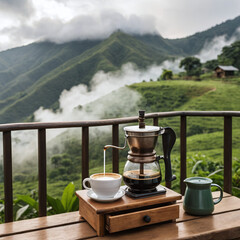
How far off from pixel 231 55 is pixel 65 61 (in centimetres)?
659

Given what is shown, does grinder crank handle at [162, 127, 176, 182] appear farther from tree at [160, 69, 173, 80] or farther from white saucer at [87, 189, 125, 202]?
tree at [160, 69, 173, 80]

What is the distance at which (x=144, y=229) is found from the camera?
1226 millimetres

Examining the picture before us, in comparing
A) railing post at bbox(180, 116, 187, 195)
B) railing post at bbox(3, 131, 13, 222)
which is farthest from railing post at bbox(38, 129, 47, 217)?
railing post at bbox(180, 116, 187, 195)

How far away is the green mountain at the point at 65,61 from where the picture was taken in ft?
37.8

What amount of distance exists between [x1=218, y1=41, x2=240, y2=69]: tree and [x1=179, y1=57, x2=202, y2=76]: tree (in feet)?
2.66

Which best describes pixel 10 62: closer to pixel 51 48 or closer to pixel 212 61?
pixel 51 48

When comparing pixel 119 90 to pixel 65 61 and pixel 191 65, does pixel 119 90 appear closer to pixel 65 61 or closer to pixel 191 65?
pixel 65 61

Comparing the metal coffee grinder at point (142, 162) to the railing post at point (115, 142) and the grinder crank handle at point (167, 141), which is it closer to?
the grinder crank handle at point (167, 141)

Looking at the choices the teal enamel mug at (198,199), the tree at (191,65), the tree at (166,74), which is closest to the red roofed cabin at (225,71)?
the tree at (191,65)

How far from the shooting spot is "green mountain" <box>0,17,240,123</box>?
11.5 metres

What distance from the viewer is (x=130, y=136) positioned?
130 cm

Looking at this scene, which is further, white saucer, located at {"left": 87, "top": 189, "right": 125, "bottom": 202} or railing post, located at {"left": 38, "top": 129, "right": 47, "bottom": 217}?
railing post, located at {"left": 38, "top": 129, "right": 47, "bottom": 217}

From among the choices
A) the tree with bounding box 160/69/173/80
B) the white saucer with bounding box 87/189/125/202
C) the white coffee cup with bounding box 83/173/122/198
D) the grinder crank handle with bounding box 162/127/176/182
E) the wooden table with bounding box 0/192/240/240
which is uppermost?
the tree with bounding box 160/69/173/80

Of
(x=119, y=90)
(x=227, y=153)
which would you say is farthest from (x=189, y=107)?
(x=227, y=153)
